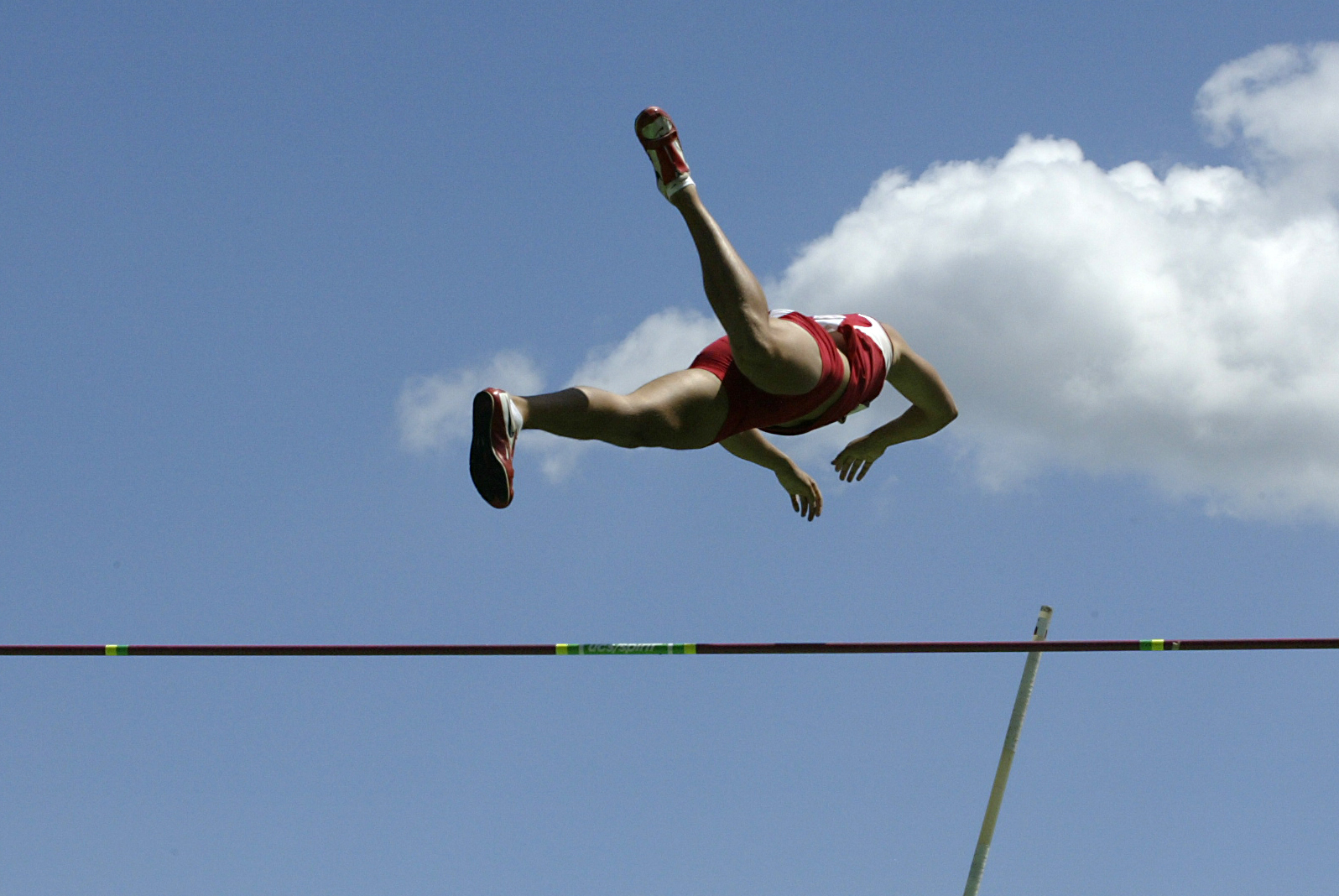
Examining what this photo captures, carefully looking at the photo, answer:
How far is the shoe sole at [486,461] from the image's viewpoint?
4.77 metres

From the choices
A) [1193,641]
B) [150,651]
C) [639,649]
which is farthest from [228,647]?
[1193,641]

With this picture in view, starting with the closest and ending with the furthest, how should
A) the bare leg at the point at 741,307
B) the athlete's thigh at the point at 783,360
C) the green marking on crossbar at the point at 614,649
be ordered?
the bare leg at the point at 741,307, the athlete's thigh at the point at 783,360, the green marking on crossbar at the point at 614,649

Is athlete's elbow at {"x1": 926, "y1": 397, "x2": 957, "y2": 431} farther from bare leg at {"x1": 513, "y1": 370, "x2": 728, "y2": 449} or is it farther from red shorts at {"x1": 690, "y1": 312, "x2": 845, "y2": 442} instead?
bare leg at {"x1": 513, "y1": 370, "x2": 728, "y2": 449}

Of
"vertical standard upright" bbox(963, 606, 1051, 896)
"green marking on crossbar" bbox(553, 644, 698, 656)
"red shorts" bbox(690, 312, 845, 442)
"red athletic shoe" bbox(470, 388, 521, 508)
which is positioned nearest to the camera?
"red athletic shoe" bbox(470, 388, 521, 508)

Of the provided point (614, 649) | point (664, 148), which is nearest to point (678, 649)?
point (614, 649)

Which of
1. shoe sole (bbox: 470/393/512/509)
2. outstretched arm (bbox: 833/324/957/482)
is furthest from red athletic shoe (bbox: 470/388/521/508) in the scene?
outstretched arm (bbox: 833/324/957/482)

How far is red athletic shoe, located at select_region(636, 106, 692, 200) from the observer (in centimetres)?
508

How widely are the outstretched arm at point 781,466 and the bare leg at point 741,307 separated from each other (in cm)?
126

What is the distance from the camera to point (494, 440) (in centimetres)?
477

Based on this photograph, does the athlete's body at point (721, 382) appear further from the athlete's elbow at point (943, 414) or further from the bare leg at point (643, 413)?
the athlete's elbow at point (943, 414)

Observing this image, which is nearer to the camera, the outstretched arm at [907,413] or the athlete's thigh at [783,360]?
the athlete's thigh at [783,360]

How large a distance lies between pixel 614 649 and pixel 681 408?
135 centimetres

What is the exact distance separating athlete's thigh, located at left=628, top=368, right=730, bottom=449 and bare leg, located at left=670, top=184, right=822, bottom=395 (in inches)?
6.0

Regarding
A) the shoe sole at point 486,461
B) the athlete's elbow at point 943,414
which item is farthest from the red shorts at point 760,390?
the shoe sole at point 486,461
